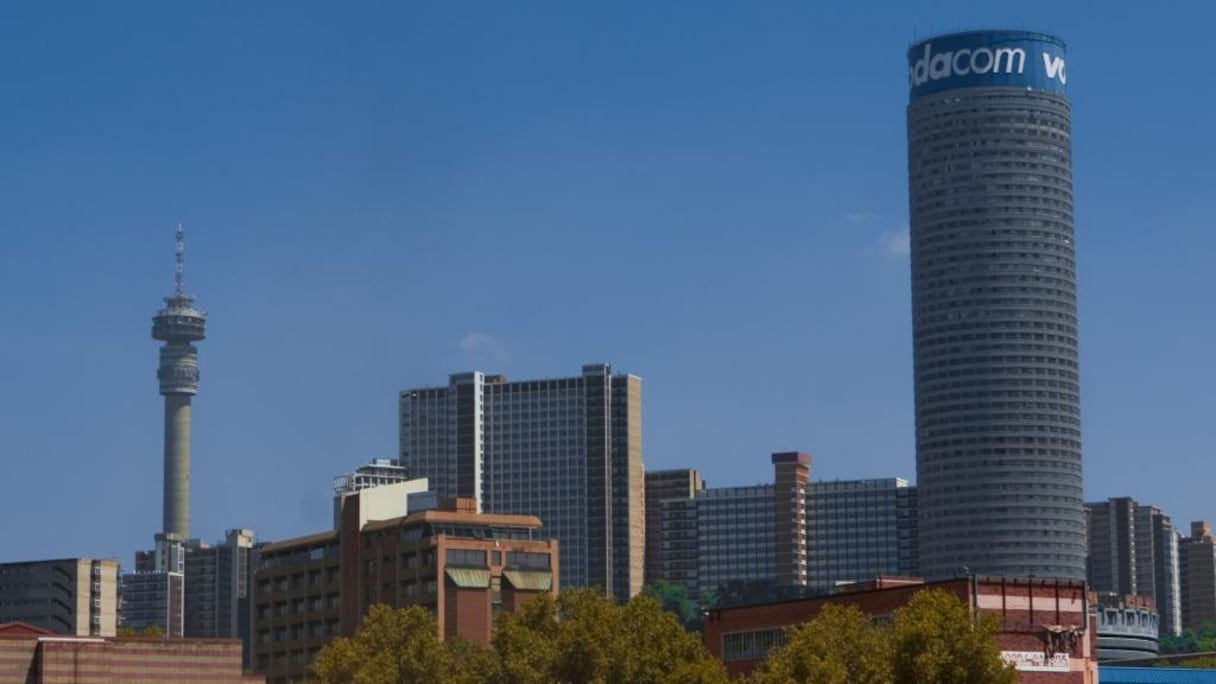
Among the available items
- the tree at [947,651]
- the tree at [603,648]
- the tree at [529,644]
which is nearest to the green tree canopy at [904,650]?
the tree at [947,651]

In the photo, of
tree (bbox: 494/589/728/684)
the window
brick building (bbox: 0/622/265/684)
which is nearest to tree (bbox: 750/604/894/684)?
tree (bbox: 494/589/728/684)

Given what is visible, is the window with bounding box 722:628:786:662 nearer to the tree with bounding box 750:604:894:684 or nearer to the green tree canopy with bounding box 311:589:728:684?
the green tree canopy with bounding box 311:589:728:684

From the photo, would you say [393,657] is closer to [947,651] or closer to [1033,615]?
[1033,615]

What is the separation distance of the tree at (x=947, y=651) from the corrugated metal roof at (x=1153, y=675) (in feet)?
123

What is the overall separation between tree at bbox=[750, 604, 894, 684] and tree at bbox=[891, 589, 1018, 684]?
4.30 feet

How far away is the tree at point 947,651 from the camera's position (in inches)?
4724

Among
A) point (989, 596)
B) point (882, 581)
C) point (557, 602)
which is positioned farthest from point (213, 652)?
point (989, 596)

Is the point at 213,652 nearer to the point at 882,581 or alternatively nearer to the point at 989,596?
the point at 882,581

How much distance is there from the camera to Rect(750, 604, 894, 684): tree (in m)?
123

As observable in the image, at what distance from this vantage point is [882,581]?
14912cm

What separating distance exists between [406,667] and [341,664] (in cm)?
505

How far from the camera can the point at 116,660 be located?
156750 millimetres

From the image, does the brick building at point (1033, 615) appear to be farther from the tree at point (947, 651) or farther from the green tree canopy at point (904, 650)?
the tree at point (947, 651)

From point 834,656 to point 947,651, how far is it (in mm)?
7408
